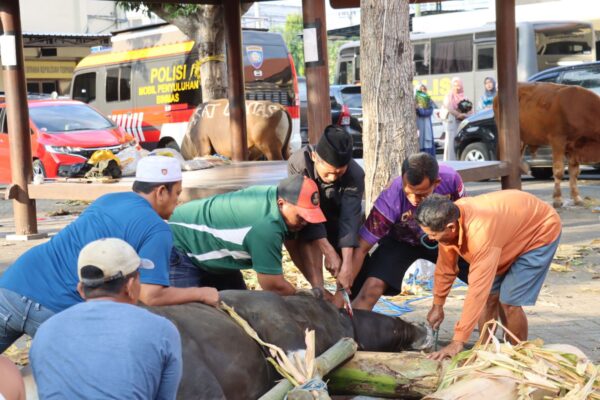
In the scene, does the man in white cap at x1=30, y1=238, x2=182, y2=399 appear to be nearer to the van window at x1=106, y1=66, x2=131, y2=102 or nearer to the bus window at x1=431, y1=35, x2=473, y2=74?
the van window at x1=106, y1=66, x2=131, y2=102

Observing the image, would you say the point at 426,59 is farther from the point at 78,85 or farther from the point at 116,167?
the point at 116,167

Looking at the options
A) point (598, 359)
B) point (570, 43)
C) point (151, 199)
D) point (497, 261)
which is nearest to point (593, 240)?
point (598, 359)

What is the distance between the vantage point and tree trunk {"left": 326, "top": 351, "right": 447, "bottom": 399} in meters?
4.89

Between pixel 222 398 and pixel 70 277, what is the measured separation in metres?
0.98

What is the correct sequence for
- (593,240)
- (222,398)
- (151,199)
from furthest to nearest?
(593,240)
(151,199)
(222,398)

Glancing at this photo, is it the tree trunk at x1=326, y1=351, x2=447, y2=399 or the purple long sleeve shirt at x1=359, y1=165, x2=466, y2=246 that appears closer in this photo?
the tree trunk at x1=326, y1=351, x2=447, y2=399

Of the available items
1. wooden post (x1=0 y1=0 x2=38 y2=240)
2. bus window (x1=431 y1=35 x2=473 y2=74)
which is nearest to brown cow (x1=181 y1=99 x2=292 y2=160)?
wooden post (x1=0 y1=0 x2=38 y2=240)

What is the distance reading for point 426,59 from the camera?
26797mm

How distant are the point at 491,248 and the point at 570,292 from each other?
3.36 meters

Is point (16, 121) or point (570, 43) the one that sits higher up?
point (570, 43)

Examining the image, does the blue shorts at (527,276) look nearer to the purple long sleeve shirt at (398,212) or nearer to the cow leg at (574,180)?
the purple long sleeve shirt at (398,212)

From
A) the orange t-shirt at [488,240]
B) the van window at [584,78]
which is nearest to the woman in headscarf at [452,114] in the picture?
the van window at [584,78]

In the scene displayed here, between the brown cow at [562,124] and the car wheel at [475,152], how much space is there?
3.12 metres

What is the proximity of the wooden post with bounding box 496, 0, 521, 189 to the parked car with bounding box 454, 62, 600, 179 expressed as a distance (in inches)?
197
